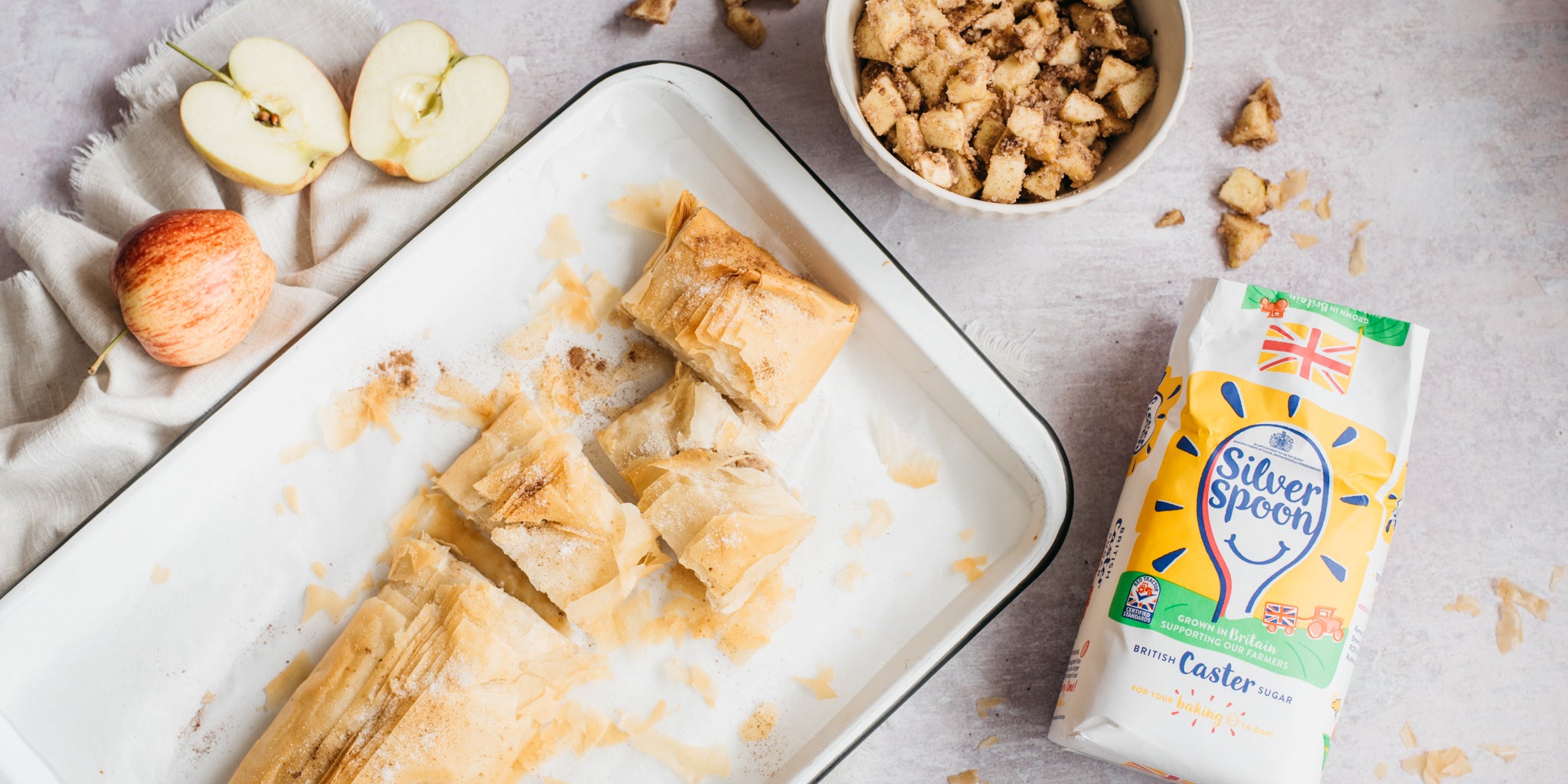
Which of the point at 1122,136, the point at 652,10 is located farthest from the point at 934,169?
the point at 652,10

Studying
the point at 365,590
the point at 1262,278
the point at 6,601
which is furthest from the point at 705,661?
the point at 1262,278

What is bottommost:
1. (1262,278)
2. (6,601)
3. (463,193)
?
(6,601)

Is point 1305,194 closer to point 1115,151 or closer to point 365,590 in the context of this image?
point 1115,151

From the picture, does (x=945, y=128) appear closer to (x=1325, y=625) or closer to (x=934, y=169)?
(x=934, y=169)

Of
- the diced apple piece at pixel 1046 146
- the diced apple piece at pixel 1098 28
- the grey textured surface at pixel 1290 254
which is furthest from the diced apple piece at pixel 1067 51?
the grey textured surface at pixel 1290 254

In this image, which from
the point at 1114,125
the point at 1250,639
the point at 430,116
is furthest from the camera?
the point at 430,116

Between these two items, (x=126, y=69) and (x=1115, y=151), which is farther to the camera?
(x=126, y=69)
